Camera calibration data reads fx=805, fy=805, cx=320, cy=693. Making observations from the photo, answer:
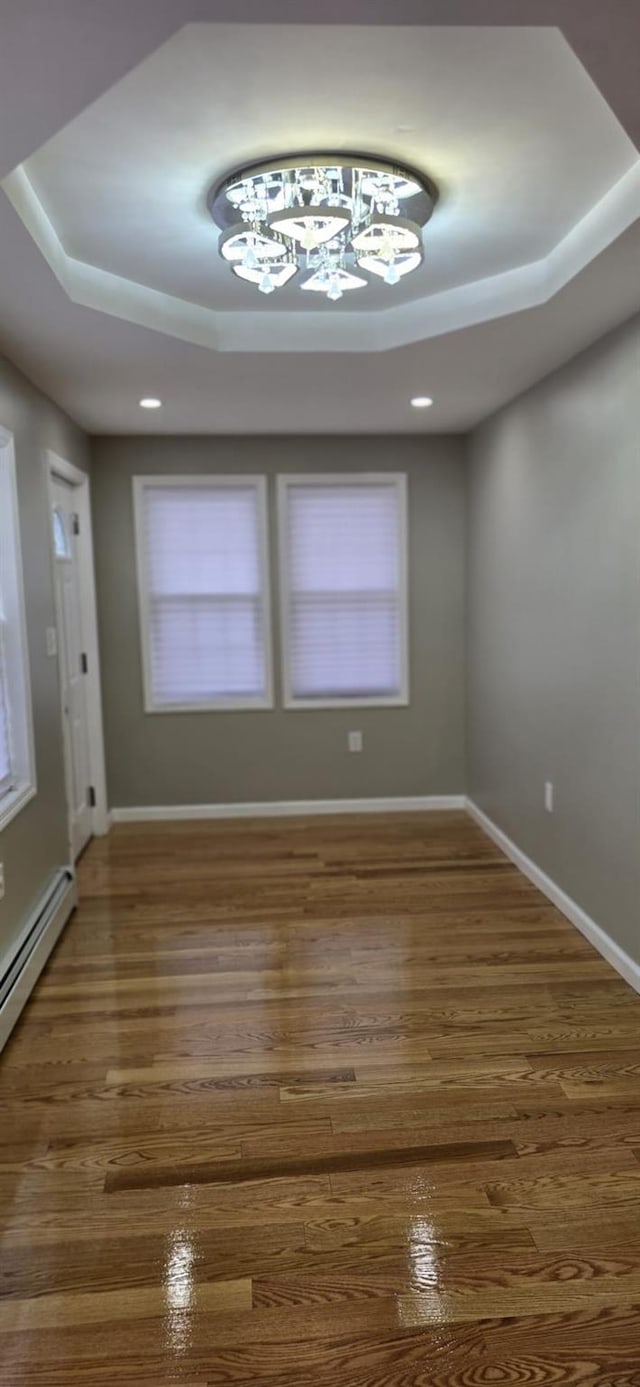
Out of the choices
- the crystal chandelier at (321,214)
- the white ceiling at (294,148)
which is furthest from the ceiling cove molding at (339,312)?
the crystal chandelier at (321,214)

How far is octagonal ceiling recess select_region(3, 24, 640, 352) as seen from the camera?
5.25 ft

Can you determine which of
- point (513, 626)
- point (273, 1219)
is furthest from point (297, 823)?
point (273, 1219)

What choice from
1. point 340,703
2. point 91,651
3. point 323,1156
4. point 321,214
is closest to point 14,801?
point 323,1156

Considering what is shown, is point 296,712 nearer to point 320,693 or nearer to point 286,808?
point 320,693

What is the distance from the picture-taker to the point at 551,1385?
150cm

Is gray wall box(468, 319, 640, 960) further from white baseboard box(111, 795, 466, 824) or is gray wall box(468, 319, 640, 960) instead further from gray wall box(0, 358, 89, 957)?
gray wall box(0, 358, 89, 957)

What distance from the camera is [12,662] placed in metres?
3.11

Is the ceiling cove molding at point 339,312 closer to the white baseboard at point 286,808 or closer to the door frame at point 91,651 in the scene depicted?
the door frame at point 91,651

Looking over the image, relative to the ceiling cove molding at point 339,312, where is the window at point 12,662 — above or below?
below

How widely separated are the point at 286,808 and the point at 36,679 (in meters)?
2.22

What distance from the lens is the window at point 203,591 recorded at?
193 inches

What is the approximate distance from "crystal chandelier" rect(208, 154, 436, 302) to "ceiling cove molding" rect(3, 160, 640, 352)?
0.47 meters

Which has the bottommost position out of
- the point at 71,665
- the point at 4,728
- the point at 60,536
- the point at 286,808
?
the point at 286,808

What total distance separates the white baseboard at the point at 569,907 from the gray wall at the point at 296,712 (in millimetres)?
711
